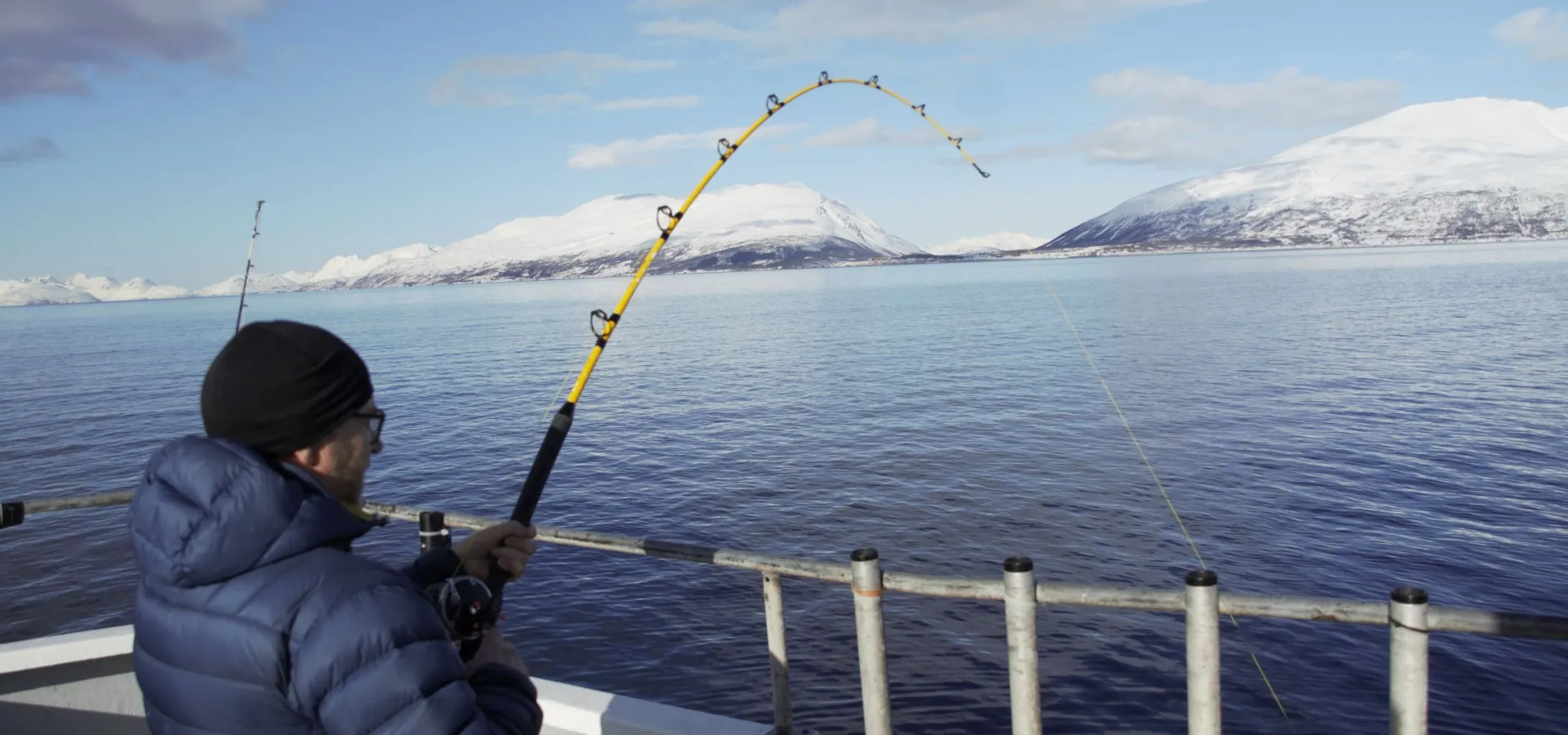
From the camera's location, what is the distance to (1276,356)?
38.5m

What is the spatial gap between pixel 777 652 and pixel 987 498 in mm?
13861

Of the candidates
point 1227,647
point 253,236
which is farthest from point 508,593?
point 1227,647

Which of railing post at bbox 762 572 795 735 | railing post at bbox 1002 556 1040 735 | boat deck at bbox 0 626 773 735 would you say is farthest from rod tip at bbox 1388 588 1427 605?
boat deck at bbox 0 626 773 735

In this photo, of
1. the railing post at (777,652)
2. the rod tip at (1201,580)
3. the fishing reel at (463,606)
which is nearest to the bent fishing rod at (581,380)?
the fishing reel at (463,606)

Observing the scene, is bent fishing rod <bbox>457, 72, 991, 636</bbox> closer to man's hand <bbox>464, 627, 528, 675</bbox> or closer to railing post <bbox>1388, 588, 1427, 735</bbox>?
man's hand <bbox>464, 627, 528, 675</bbox>

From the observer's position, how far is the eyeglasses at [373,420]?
91.7 inches

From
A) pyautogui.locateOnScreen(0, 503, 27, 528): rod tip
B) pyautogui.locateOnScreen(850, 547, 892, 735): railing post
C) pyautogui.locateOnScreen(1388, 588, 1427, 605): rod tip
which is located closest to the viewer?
pyautogui.locateOnScreen(1388, 588, 1427, 605): rod tip

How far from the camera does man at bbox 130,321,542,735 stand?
6.53 ft

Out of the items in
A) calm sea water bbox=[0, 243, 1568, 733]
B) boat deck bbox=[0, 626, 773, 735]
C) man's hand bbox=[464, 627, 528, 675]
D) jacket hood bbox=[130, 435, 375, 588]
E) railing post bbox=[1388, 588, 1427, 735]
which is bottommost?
calm sea water bbox=[0, 243, 1568, 733]

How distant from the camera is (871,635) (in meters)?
4.34

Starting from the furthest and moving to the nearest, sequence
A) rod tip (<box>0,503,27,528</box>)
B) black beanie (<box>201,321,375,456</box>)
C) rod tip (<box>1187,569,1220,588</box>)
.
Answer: rod tip (<box>0,503,27,528</box>), rod tip (<box>1187,569,1220,588</box>), black beanie (<box>201,321,375,456</box>)

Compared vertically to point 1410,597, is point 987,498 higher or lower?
lower

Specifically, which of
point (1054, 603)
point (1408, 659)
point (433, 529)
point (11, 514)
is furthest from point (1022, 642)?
point (11, 514)

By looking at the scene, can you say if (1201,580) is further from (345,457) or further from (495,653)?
(345,457)
